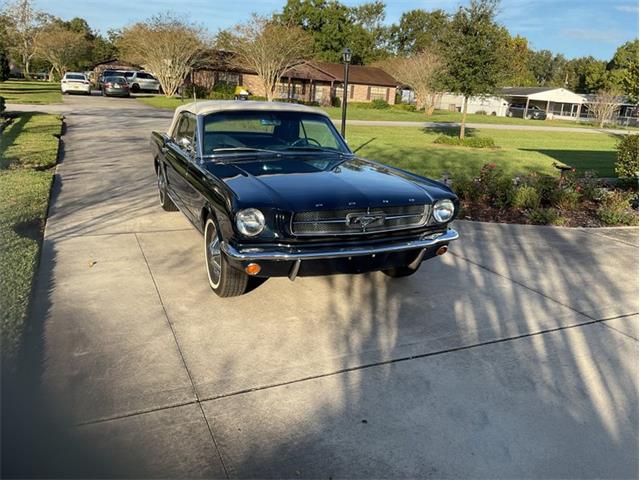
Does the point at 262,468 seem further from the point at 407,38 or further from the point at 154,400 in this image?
the point at 407,38

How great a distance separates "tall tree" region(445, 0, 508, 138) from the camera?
18.7 metres

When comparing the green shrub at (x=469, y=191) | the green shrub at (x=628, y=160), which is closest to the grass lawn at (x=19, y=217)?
the green shrub at (x=469, y=191)

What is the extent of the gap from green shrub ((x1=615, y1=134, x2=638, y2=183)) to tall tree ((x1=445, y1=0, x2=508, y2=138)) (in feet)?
33.1

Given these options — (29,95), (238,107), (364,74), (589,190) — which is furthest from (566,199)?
(364,74)

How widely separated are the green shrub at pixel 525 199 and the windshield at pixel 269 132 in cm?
372

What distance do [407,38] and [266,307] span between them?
300ft

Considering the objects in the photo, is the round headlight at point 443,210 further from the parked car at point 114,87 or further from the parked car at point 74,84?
the parked car at point 74,84

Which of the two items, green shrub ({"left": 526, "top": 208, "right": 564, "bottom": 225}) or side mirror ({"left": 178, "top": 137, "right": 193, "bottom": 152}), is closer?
side mirror ({"left": 178, "top": 137, "right": 193, "bottom": 152})

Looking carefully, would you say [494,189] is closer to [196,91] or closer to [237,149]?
[237,149]

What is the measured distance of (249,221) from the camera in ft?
11.9

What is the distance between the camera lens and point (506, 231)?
6.95 metres

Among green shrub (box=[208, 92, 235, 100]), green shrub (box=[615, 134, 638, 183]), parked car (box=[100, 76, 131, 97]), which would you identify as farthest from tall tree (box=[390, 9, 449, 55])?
green shrub (box=[615, 134, 638, 183])

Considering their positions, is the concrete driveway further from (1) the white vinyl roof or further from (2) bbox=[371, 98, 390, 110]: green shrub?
(2) bbox=[371, 98, 390, 110]: green shrub

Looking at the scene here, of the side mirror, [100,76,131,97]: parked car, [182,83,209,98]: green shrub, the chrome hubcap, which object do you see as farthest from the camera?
[182,83,209,98]: green shrub
